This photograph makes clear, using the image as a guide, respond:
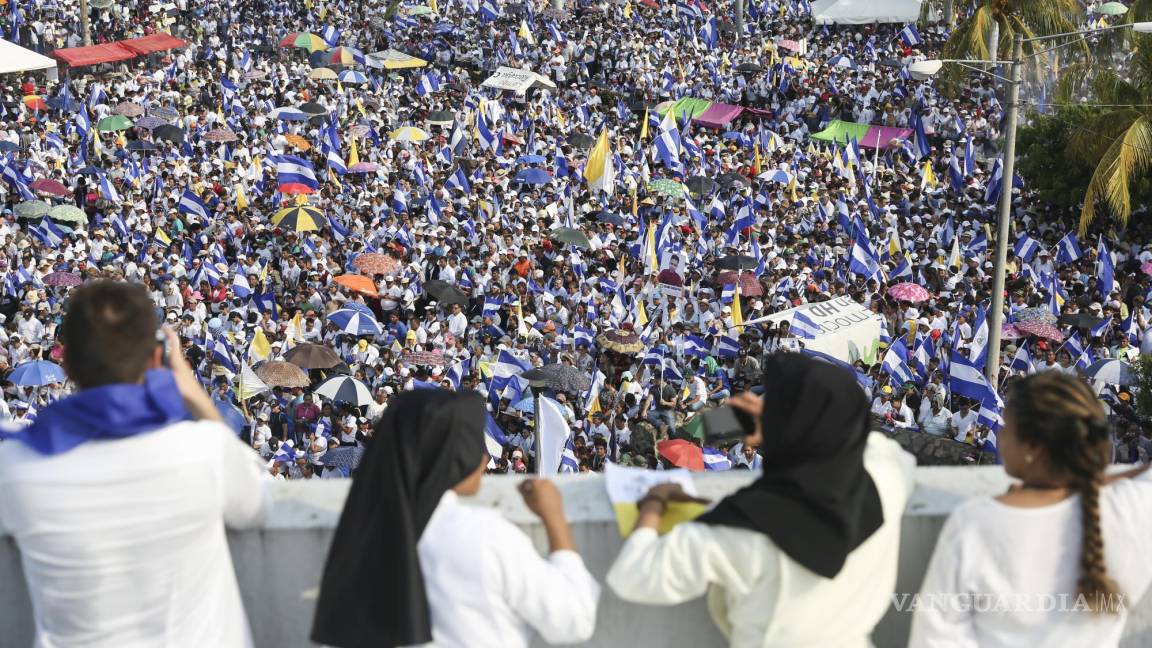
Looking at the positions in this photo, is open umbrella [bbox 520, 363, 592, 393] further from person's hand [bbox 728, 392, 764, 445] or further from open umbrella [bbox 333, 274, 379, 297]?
person's hand [bbox 728, 392, 764, 445]

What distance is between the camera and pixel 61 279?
15125mm

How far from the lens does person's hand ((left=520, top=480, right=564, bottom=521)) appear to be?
253 cm

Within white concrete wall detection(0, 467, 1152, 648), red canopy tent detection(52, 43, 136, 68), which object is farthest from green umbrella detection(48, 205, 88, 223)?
white concrete wall detection(0, 467, 1152, 648)

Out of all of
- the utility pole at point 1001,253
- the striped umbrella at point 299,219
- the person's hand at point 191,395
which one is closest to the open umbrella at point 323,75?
the striped umbrella at point 299,219

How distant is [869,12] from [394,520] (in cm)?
2977

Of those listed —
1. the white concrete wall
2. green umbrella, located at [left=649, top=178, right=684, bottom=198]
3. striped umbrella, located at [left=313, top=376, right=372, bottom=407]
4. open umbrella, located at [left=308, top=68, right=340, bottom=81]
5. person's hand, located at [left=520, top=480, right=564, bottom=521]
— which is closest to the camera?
person's hand, located at [left=520, top=480, right=564, bottom=521]

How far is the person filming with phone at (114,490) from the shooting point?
2273mm

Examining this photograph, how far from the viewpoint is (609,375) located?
13.4 metres

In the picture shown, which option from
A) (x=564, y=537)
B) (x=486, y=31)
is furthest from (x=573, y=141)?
(x=564, y=537)

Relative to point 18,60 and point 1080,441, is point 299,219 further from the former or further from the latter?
point 1080,441

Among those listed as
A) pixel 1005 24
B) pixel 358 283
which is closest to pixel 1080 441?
pixel 358 283

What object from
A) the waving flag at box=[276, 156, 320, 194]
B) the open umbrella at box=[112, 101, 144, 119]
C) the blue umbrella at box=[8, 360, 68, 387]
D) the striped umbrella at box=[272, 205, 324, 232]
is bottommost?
the blue umbrella at box=[8, 360, 68, 387]

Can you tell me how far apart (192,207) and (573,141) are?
7669 millimetres

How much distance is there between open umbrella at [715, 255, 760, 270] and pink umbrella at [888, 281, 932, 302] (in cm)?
180
